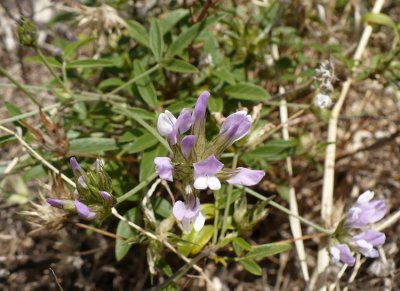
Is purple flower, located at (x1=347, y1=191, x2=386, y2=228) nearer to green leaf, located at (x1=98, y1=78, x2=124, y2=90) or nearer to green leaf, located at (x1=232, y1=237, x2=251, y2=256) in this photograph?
green leaf, located at (x1=232, y1=237, x2=251, y2=256)

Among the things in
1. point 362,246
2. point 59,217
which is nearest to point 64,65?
point 59,217

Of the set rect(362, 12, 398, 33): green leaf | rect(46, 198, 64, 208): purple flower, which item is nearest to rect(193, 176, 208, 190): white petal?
rect(46, 198, 64, 208): purple flower

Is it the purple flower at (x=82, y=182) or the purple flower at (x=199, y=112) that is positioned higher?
the purple flower at (x=199, y=112)

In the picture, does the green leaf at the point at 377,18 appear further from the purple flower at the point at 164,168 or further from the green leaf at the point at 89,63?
the purple flower at the point at 164,168

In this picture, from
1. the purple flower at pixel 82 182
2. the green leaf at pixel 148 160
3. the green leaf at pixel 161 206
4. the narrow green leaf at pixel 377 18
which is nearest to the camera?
the purple flower at pixel 82 182

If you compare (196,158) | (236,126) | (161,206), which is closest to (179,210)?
(196,158)

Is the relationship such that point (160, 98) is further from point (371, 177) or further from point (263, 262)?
point (371, 177)

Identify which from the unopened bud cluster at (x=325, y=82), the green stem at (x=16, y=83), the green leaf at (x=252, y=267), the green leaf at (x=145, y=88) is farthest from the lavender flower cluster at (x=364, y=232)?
the green stem at (x=16, y=83)
